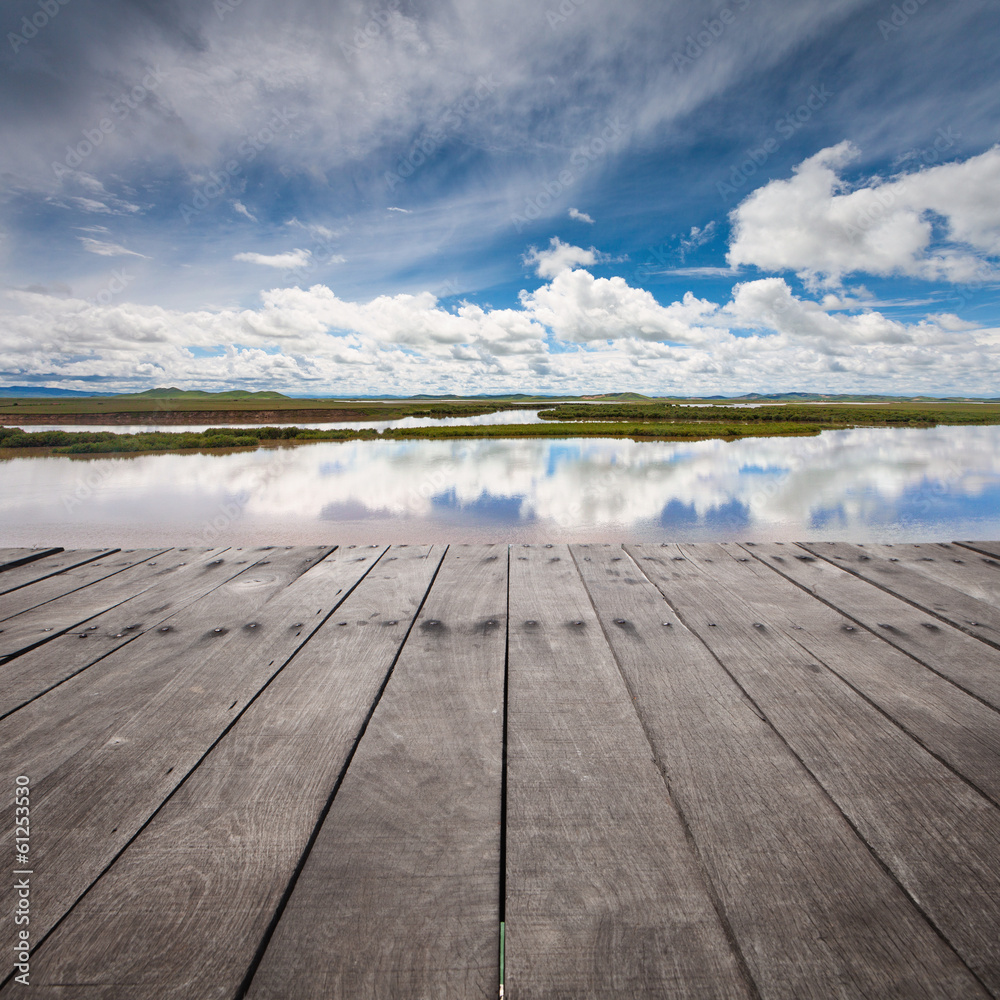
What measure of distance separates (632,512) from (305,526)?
24.2 feet

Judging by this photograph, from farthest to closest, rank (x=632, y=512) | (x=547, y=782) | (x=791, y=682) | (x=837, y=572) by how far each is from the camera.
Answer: (x=632, y=512)
(x=837, y=572)
(x=791, y=682)
(x=547, y=782)

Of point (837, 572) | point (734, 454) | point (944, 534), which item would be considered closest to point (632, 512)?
point (944, 534)

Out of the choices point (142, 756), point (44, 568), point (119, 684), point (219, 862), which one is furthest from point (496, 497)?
point (219, 862)

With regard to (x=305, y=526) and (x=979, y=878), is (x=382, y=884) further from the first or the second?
(x=305, y=526)

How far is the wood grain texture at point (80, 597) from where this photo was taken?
106 inches

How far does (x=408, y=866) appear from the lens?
132cm

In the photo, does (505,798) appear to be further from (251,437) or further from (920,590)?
(251,437)

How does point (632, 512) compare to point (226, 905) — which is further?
point (632, 512)

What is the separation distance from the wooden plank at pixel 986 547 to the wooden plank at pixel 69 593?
6.33 metres

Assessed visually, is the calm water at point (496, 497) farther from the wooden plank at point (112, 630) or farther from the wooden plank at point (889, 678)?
the wooden plank at point (889, 678)

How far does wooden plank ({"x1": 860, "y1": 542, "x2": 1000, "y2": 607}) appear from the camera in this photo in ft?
11.0

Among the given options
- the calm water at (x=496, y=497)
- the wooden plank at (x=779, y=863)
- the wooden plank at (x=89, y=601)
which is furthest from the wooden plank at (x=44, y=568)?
the calm water at (x=496, y=497)

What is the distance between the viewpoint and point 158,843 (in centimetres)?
140

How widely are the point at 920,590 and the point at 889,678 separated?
4.88 feet
